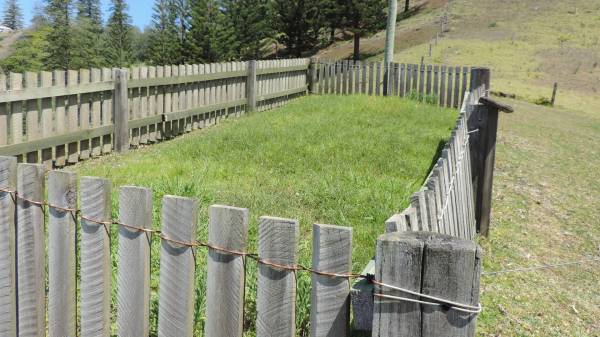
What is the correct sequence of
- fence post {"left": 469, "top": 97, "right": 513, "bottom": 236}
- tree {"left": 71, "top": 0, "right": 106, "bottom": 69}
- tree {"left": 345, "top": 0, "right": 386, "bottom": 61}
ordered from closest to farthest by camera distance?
fence post {"left": 469, "top": 97, "right": 513, "bottom": 236}
tree {"left": 71, "top": 0, "right": 106, "bottom": 69}
tree {"left": 345, "top": 0, "right": 386, "bottom": 61}

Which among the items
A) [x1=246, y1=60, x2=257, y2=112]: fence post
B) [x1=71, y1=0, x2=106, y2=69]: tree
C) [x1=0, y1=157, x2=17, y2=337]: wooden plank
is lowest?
[x1=0, y1=157, x2=17, y2=337]: wooden plank

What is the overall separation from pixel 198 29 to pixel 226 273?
167 ft

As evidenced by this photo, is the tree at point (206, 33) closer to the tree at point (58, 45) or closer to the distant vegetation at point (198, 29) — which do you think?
the distant vegetation at point (198, 29)

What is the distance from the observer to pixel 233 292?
227 cm

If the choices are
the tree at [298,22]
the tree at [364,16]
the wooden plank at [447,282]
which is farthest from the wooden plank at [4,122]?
the tree at [298,22]

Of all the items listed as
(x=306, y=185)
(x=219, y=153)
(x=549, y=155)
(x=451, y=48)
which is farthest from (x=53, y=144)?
(x=451, y=48)

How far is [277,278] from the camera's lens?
2.14 metres

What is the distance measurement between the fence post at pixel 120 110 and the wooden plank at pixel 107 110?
0.19 feet

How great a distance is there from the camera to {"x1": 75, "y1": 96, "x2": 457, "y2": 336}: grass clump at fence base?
520cm

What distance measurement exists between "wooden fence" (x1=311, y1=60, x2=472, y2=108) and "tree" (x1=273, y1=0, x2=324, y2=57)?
128 feet

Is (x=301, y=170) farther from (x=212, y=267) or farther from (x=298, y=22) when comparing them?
(x=298, y=22)

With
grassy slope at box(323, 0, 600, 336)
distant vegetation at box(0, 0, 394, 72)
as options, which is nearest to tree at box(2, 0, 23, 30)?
distant vegetation at box(0, 0, 394, 72)

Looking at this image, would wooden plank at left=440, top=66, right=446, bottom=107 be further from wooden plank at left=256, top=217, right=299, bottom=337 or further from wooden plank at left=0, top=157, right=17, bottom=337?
wooden plank at left=256, top=217, right=299, bottom=337

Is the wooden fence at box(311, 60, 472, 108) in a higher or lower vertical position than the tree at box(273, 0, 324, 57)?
lower
